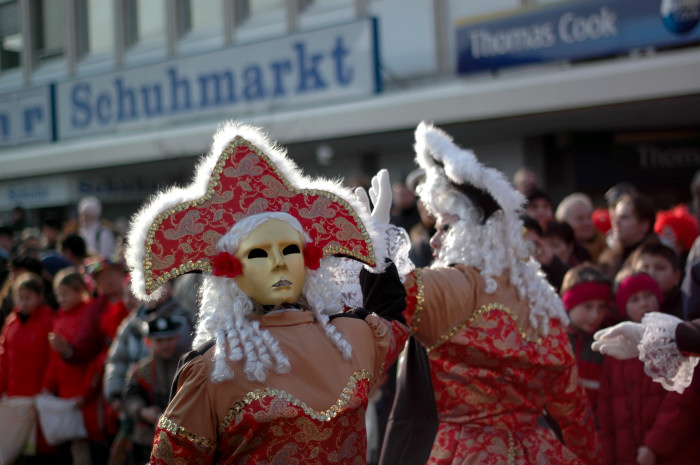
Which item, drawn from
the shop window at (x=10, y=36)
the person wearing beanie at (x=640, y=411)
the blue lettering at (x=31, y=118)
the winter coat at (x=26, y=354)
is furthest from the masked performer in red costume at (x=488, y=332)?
the shop window at (x=10, y=36)

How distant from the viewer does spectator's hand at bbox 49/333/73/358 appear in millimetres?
5859

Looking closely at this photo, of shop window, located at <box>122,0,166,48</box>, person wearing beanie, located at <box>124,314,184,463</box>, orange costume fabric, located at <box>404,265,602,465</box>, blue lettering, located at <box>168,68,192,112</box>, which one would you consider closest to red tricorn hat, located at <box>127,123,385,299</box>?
orange costume fabric, located at <box>404,265,602,465</box>

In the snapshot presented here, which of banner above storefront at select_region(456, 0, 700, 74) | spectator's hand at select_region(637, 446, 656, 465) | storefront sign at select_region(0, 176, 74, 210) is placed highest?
banner above storefront at select_region(456, 0, 700, 74)

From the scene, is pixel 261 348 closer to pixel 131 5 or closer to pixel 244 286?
pixel 244 286

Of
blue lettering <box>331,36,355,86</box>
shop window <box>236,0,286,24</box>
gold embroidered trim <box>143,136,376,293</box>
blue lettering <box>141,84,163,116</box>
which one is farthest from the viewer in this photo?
blue lettering <box>141,84,163,116</box>

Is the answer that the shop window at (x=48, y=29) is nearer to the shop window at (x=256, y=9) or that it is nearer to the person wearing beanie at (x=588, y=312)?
the shop window at (x=256, y=9)

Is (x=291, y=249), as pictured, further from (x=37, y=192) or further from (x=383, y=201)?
(x=37, y=192)

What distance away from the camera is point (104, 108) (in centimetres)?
1518

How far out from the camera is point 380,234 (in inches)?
113

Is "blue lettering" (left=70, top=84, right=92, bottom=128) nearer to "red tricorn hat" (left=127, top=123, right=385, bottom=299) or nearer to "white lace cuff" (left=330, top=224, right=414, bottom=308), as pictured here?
"white lace cuff" (left=330, top=224, right=414, bottom=308)

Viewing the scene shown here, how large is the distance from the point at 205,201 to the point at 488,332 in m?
1.32

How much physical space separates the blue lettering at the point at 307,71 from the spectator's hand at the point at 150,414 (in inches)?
320

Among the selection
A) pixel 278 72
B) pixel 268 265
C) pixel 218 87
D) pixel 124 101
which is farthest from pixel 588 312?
pixel 124 101

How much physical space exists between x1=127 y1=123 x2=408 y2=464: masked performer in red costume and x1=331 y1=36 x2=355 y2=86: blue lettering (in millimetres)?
9454
